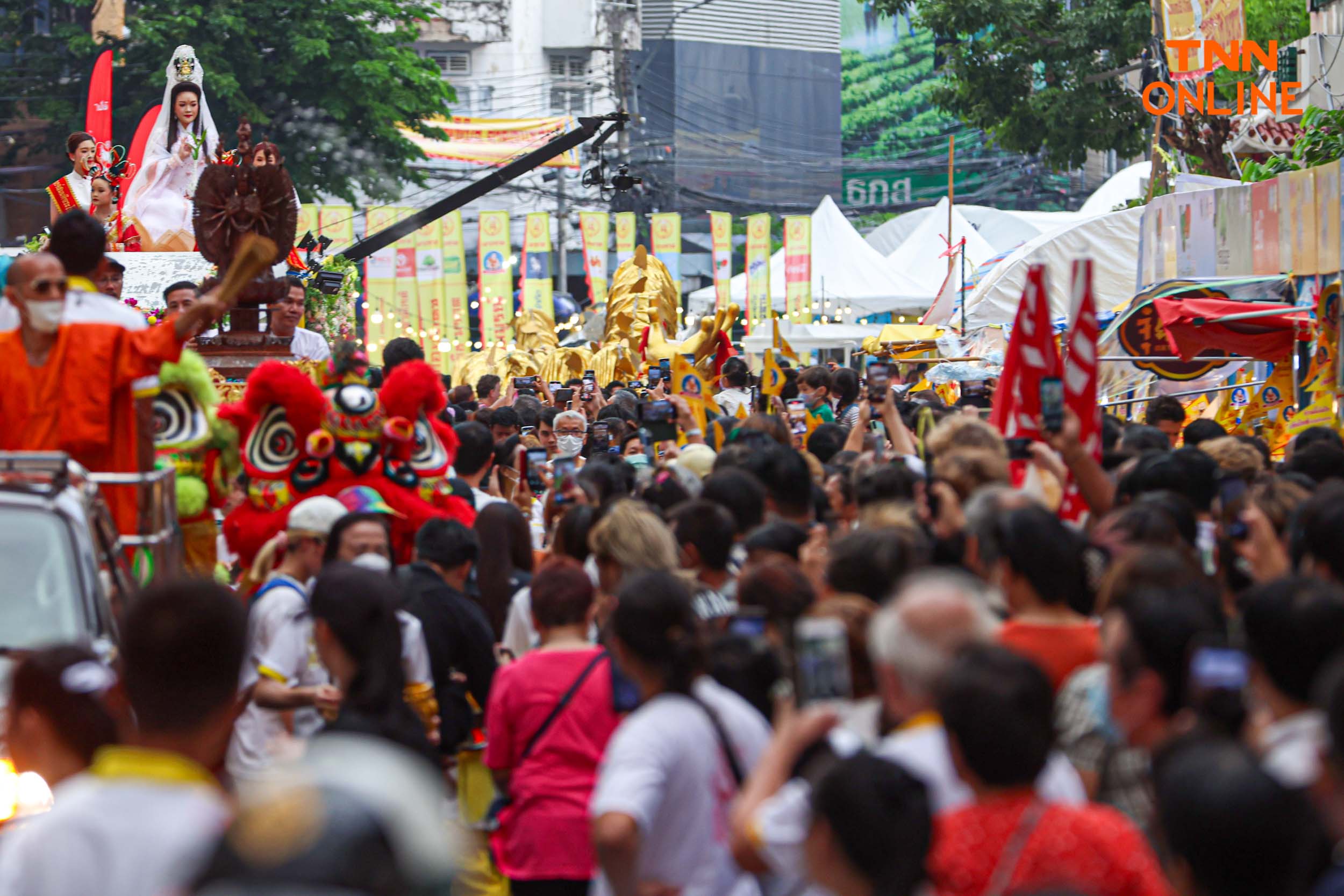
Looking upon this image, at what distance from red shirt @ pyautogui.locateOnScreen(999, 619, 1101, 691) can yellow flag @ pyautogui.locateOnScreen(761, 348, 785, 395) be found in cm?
690

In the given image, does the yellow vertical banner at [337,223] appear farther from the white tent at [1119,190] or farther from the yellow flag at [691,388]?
the yellow flag at [691,388]

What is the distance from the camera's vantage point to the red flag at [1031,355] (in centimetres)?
678

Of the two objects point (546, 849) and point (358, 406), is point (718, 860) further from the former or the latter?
point (358, 406)

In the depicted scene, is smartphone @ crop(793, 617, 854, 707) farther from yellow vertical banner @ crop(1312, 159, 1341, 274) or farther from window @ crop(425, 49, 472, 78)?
window @ crop(425, 49, 472, 78)

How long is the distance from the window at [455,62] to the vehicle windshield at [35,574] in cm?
5069

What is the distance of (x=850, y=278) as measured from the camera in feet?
121

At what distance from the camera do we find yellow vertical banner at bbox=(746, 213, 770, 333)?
3669cm

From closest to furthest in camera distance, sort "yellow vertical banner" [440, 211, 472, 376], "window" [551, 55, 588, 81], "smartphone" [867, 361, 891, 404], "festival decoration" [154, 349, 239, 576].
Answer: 1. "festival decoration" [154, 349, 239, 576]
2. "smartphone" [867, 361, 891, 404]
3. "yellow vertical banner" [440, 211, 472, 376]
4. "window" [551, 55, 588, 81]

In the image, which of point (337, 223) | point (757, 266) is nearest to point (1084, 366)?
point (337, 223)

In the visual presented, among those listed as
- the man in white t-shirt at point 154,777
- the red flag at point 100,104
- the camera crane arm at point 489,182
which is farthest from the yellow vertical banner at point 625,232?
the man in white t-shirt at point 154,777

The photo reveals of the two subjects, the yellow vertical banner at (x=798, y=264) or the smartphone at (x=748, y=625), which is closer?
the smartphone at (x=748, y=625)

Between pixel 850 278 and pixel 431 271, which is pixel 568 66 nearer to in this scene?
pixel 850 278

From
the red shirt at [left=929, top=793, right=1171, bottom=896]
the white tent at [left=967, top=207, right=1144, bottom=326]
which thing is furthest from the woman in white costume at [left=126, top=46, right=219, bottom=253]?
the white tent at [left=967, top=207, right=1144, bottom=326]

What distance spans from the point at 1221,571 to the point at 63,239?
413 centimetres
